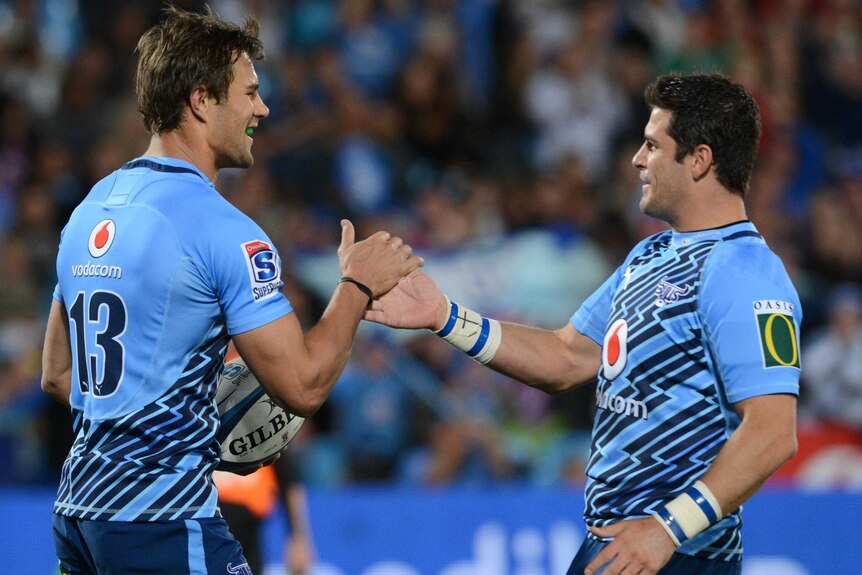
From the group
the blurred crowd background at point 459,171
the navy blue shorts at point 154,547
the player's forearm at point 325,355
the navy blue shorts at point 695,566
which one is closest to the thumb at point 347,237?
the player's forearm at point 325,355

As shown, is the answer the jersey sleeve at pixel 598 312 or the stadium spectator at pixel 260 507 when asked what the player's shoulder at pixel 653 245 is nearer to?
the jersey sleeve at pixel 598 312

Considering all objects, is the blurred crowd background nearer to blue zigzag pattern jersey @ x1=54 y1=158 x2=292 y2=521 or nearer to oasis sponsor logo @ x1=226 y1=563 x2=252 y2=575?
blue zigzag pattern jersey @ x1=54 y1=158 x2=292 y2=521

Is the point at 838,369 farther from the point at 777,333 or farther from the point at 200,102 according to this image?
the point at 200,102

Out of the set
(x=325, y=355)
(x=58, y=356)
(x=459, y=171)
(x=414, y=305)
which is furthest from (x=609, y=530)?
(x=459, y=171)

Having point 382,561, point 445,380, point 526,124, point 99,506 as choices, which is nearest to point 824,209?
point 526,124

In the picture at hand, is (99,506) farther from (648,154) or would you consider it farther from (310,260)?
(310,260)

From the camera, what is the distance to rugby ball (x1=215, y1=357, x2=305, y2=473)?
3715mm

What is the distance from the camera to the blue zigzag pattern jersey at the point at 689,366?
3.41 meters

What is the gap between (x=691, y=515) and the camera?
130 inches

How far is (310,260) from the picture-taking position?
28.2 feet

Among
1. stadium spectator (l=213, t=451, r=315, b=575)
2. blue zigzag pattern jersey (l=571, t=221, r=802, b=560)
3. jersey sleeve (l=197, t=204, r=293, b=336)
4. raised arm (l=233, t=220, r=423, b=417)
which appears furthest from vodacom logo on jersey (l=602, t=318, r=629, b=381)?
stadium spectator (l=213, t=451, r=315, b=575)

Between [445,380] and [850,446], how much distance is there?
2.88m

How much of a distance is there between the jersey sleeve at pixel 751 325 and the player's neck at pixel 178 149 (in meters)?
1.54

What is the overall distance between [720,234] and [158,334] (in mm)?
1737
